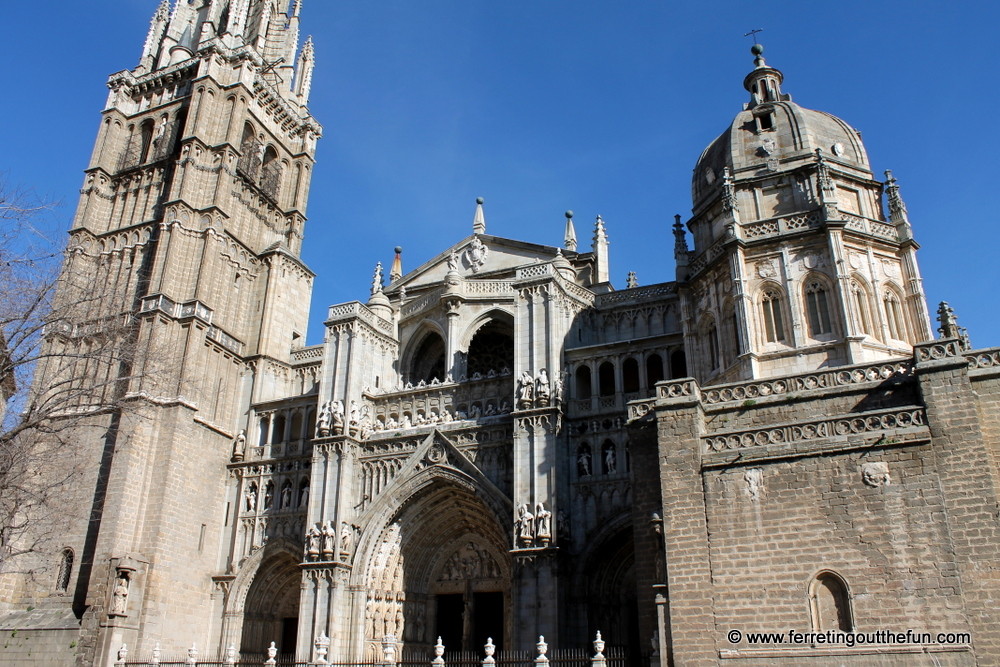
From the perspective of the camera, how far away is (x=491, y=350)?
3078 centimetres

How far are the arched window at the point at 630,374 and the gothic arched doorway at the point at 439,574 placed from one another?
5.72 metres

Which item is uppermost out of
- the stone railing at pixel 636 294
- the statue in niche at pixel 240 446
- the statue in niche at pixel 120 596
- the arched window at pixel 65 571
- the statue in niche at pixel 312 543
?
the stone railing at pixel 636 294

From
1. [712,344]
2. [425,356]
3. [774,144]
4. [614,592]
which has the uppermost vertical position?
[774,144]

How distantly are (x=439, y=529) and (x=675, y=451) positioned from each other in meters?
12.1

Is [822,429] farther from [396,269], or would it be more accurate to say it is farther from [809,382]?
[396,269]

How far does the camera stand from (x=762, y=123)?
25391 mm

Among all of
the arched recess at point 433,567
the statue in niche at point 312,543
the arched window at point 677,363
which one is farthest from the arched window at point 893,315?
the statue in niche at point 312,543

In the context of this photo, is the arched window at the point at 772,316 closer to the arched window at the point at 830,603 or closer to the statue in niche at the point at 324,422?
the arched window at the point at 830,603

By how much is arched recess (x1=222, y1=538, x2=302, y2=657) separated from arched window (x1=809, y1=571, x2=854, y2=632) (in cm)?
1825

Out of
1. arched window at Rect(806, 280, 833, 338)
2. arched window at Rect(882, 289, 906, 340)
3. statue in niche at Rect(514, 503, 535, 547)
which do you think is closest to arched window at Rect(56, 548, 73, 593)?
statue in niche at Rect(514, 503, 535, 547)

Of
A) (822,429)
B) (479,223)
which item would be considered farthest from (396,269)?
(822,429)

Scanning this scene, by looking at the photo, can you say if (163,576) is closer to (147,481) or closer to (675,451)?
(147,481)

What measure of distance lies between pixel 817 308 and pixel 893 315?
2157mm

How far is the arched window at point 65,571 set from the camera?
26703mm
